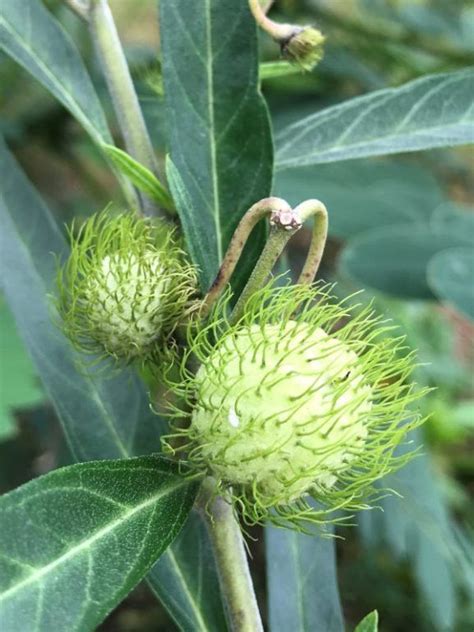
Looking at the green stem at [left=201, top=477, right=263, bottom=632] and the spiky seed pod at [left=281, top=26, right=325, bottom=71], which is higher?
the spiky seed pod at [left=281, top=26, right=325, bottom=71]

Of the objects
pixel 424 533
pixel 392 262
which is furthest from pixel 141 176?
pixel 424 533

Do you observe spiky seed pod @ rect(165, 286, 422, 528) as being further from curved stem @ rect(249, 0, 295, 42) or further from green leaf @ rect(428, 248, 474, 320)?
green leaf @ rect(428, 248, 474, 320)

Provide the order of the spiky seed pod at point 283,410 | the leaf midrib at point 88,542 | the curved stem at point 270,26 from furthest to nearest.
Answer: the curved stem at point 270,26 → the spiky seed pod at point 283,410 → the leaf midrib at point 88,542

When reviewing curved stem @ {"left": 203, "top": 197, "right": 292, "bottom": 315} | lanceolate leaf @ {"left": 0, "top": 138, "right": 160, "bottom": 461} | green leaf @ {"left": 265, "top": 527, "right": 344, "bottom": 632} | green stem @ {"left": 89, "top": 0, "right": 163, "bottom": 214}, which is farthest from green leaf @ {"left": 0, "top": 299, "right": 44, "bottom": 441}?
curved stem @ {"left": 203, "top": 197, "right": 292, "bottom": 315}

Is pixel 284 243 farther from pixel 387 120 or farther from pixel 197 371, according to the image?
pixel 387 120

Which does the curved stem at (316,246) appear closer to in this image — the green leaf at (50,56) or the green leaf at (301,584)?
the green leaf at (50,56)

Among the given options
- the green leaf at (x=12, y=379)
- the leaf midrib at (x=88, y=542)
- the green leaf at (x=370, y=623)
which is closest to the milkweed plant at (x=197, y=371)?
the leaf midrib at (x=88, y=542)
